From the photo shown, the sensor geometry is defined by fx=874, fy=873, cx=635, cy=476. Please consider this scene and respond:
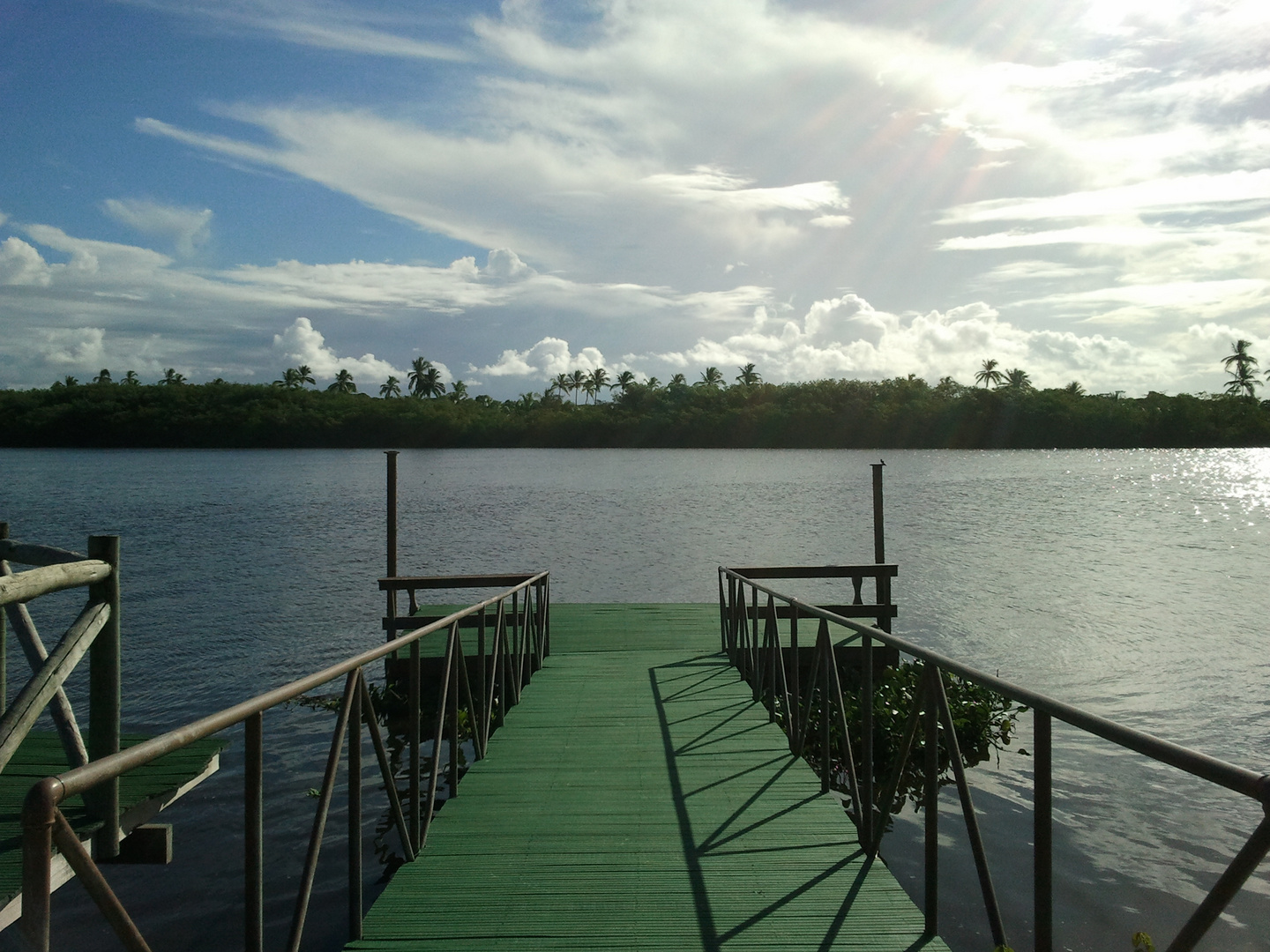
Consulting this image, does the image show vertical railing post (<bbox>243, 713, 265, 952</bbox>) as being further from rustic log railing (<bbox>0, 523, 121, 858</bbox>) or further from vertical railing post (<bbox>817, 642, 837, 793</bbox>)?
vertical railing post (<bbox>817, 642, 837, 793</bbox>)

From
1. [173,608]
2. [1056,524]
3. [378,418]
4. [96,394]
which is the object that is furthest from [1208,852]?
[96,394]

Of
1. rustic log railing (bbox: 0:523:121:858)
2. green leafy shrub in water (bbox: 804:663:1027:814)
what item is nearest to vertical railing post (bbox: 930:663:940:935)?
rustic log railing (bbox: 0:523:121:858)

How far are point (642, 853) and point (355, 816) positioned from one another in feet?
4.62

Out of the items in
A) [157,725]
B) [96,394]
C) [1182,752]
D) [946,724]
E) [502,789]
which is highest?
[96,394]

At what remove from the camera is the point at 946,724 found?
325 cm

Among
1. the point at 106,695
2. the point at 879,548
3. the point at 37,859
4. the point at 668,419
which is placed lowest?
the point at 879,548

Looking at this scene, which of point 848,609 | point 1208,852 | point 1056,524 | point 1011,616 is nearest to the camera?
point 1208,852

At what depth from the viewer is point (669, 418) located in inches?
4178

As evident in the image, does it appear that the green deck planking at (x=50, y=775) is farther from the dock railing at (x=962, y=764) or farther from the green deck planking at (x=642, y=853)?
the dock railing at (x=962, y=764)

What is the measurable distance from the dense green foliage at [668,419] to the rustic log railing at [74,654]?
100m

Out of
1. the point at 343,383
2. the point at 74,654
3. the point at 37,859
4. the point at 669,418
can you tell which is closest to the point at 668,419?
the point at 669,418

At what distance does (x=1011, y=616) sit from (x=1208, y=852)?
36.2ft

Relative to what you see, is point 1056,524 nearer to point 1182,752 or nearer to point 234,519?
point 234,519

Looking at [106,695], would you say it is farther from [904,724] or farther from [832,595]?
[832,595]
